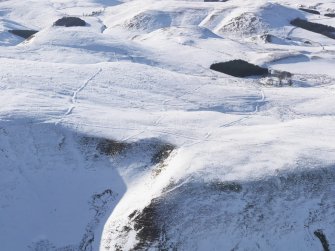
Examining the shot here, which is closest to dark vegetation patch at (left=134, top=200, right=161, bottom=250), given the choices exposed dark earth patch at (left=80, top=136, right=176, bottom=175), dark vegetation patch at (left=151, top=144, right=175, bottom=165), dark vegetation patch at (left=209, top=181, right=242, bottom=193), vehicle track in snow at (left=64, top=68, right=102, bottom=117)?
dark vegetation patch at (left=209, top=181, right=242, bottom=193)

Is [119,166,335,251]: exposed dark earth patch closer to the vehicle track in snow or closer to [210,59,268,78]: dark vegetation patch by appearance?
the vehicle track in snow

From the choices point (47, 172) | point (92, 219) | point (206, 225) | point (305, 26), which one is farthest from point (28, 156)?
point (305, 26)

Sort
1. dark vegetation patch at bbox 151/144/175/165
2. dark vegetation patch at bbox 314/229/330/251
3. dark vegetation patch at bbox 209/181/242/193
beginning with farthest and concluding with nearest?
1. dark vegetation patch at bbox 151/144/175/165
2. dark vegetation patch at bbox 209/181/242/193
3. dark vegetation patch at bbox 314/229/330/251

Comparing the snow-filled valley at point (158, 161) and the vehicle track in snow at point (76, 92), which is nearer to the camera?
the snow-filled valley at point (158, 161)

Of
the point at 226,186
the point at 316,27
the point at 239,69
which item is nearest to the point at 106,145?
the point at 226,186

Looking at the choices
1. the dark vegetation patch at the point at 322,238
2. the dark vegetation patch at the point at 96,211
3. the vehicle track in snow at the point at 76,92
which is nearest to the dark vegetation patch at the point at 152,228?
the dark vegetation patch at the point at 96,211

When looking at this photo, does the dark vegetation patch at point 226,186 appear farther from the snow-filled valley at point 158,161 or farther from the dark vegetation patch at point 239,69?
the dark vegetation patch at point 239,69
